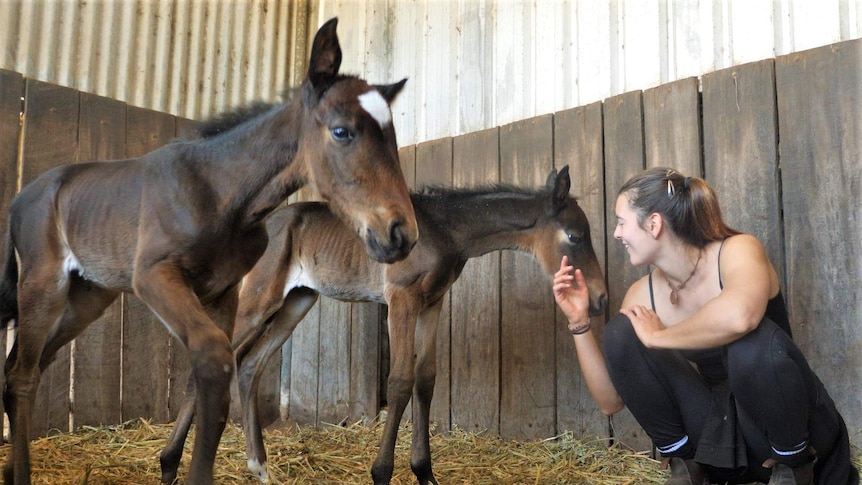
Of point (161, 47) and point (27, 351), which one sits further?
point (161, 47)

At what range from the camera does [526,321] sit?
483cm

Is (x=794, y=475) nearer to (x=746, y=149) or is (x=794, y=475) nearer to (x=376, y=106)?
(x=746, y=149)

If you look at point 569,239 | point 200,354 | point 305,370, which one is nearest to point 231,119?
point 200,354

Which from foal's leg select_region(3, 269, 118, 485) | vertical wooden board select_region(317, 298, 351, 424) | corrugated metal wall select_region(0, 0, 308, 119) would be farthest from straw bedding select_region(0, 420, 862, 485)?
corrugated metal wall select_region(0, 0, 308, 119)

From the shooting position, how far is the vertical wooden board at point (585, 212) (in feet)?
14.6

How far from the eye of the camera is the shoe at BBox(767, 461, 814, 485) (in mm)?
2508

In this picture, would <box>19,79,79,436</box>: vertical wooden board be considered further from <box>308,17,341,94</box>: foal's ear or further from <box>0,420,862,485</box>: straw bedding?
<box>308,17,341,94</box>: foal's ear

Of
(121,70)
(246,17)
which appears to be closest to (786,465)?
(121,70)

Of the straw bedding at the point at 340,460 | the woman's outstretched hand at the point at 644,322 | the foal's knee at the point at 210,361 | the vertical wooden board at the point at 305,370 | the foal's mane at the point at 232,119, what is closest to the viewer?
the foal's knee at the point at 210,361

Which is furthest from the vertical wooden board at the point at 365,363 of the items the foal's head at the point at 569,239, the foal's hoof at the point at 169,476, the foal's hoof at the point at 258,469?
the foal's hoof at the point at 169,476

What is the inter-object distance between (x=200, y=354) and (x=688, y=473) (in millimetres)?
2046

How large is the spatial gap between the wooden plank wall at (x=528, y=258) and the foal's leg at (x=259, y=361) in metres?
0.92

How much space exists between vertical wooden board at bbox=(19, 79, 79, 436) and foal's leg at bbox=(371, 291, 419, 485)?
2.48 meters

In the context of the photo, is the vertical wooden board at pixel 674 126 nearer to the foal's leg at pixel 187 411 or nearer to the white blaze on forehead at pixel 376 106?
the white blaze on forehead at pixel 376 106
